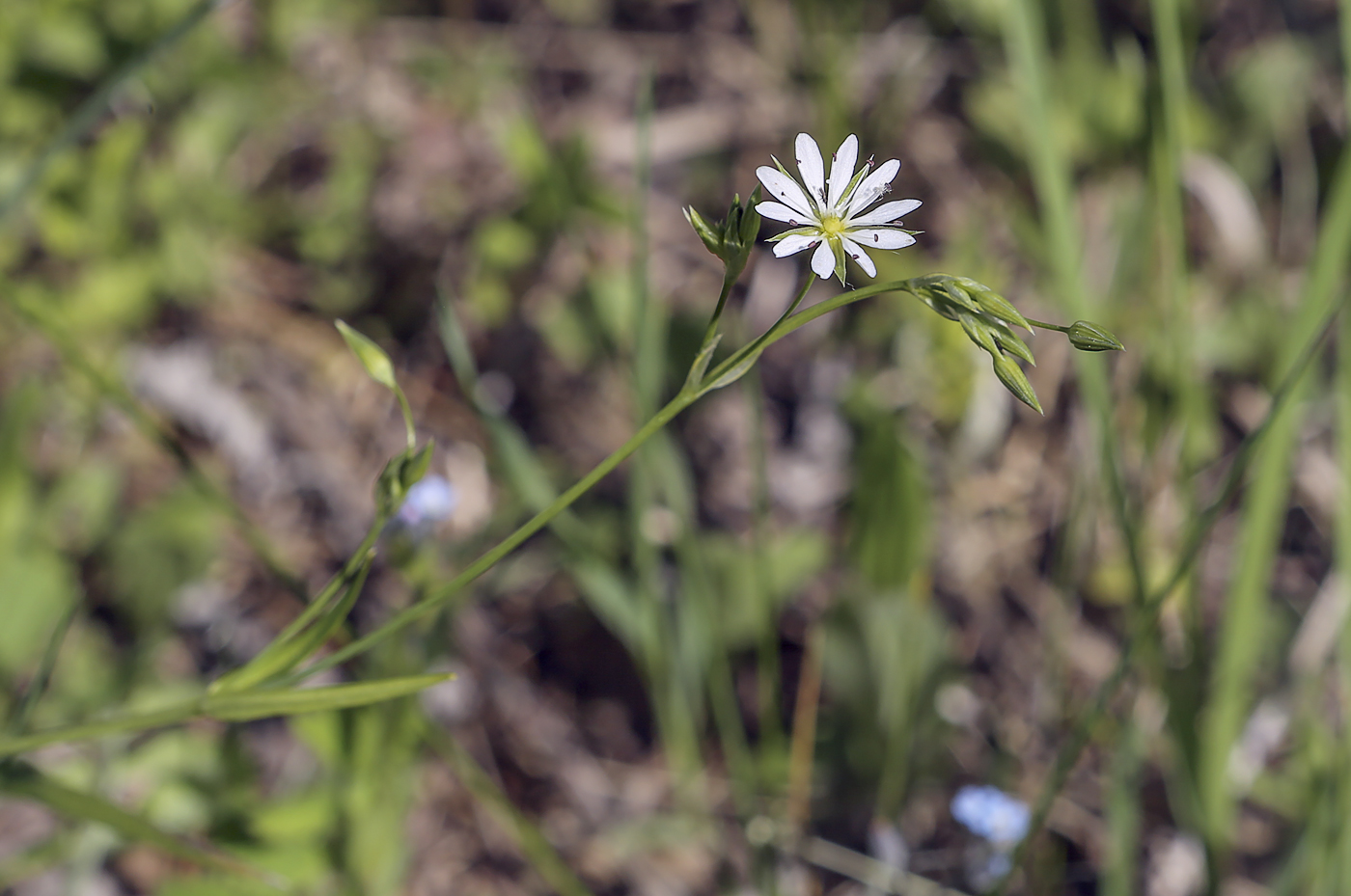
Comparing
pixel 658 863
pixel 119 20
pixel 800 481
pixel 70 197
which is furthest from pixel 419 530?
pixel 119 20

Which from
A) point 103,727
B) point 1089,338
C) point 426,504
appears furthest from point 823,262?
point 426,504

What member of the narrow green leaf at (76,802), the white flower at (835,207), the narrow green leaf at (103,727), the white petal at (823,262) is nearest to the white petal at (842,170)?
the white flower at (835,207)

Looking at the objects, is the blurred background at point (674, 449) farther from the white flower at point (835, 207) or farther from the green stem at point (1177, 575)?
the white flower at point (835, 207)

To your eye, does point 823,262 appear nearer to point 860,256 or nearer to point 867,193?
point 860,256

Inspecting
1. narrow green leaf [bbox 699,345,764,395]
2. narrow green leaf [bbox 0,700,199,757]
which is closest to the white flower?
narrow green leaf [bbox 699,345,764,395]

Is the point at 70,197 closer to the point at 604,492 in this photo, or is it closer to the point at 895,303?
the point at 604,492
